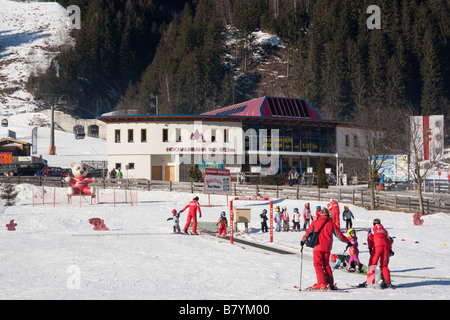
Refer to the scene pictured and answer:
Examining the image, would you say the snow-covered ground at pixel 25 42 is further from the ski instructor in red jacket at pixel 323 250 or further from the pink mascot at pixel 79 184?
the ski instructor in red jacket at pixel 323 250

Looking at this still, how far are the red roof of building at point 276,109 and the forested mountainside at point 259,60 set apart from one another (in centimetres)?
3805

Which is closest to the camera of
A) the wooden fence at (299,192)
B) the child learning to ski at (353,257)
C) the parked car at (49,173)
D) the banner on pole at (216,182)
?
the child learning to ski at (353,257)

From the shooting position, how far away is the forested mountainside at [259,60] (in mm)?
104125

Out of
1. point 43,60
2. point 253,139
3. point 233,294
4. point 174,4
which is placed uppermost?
point 174,4

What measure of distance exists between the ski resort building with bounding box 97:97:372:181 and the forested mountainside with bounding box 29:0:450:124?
45358 mm

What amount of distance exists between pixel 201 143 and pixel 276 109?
9524 millimetres

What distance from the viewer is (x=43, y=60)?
142625 mm

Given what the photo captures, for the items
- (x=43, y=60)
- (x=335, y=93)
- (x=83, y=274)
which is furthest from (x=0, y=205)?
(x=43, y=60)

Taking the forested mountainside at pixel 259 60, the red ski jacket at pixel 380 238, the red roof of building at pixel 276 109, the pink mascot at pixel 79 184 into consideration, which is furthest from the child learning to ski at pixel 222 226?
the forested mountainside at pixel 259 60

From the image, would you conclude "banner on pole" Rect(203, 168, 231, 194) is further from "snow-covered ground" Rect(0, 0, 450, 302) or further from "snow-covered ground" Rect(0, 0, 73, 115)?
"snow-covered ground" Rect(0, 0, 73, 115)

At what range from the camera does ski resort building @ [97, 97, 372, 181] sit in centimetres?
4988
